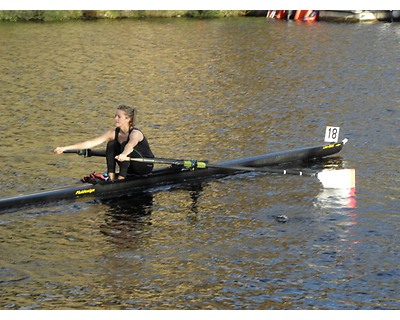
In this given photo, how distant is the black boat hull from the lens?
56.7 ft

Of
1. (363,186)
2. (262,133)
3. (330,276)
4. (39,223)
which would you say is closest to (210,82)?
(262,133)

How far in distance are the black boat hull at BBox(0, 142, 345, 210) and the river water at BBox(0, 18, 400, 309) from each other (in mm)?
229

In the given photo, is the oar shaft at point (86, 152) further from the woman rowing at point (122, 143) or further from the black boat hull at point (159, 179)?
the black boat hull at point (159, 179)

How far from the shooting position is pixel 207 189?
1903cm

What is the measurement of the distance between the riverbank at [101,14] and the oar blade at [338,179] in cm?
3396

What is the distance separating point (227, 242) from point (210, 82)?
1780cm

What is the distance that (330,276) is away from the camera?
1416 centimetres

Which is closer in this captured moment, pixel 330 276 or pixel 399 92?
pixel 330 276

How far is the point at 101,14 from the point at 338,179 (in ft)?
120

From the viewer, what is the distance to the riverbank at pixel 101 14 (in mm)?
51188

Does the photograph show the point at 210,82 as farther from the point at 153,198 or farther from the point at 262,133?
the point at 153,198

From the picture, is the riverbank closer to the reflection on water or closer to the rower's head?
the rower's head

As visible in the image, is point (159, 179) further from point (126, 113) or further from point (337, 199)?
point (337, 199)

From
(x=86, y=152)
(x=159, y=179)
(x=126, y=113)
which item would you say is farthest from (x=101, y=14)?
(x=86, y=152)
